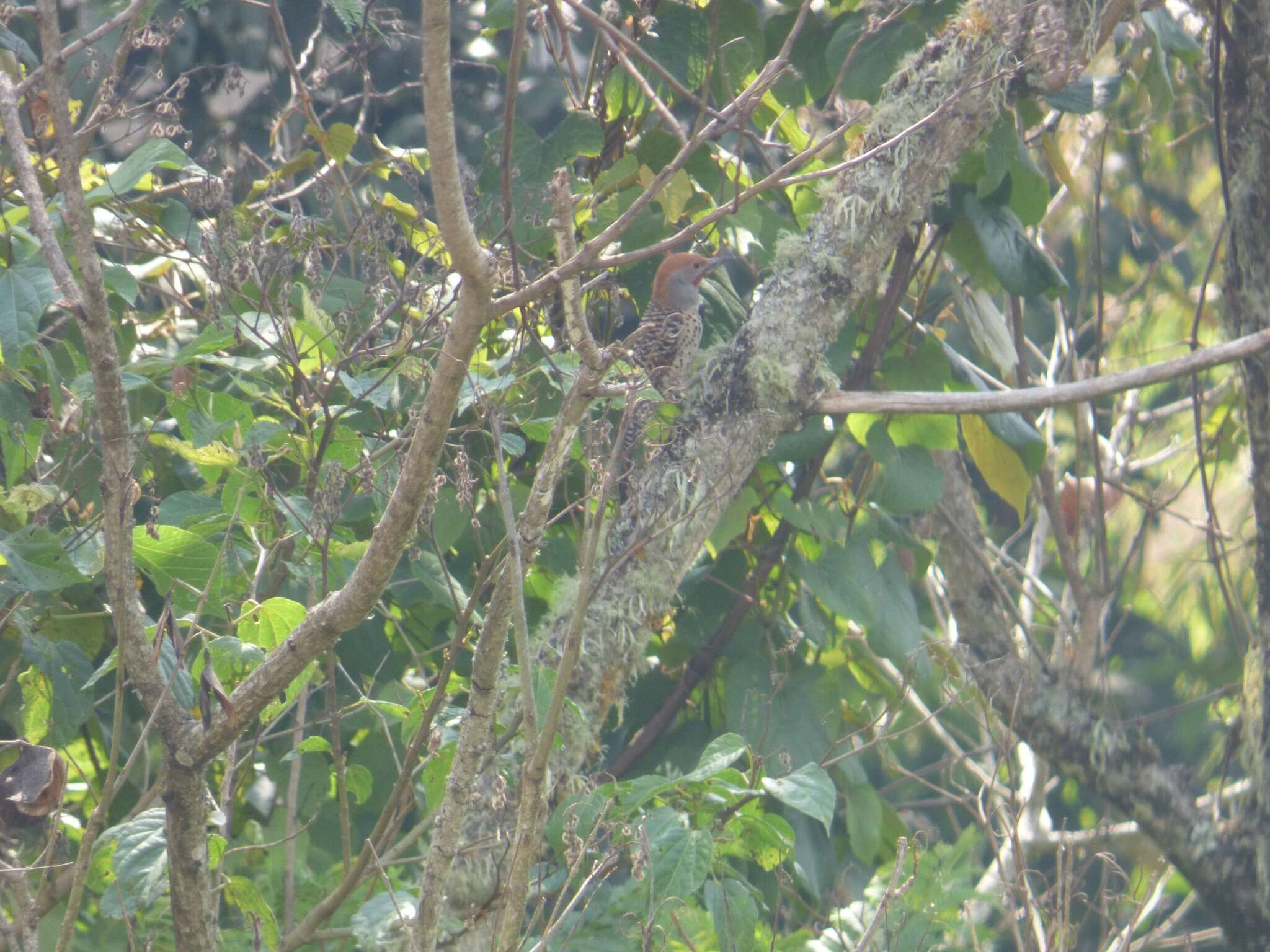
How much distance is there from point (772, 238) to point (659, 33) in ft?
2.10

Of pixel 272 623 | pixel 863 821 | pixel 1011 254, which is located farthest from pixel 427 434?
pixel 863 821

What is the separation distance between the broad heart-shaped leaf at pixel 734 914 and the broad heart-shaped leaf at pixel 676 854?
0.17 meters

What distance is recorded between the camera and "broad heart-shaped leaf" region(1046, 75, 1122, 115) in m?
3.04

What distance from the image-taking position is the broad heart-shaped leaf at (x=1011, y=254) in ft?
9.70

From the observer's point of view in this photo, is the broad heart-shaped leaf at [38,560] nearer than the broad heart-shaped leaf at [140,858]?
No

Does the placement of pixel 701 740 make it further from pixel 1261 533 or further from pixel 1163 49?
pixel 1163 49

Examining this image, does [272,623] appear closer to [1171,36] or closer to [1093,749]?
[1093,749]

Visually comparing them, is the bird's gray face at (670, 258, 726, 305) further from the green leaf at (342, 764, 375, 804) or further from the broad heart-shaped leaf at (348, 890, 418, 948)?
the broad heart-shaped leaf at (348, 890, 418, 948)

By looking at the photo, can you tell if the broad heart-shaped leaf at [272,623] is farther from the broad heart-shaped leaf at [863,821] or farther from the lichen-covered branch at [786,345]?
the broad heart-shaped leaf at [863,821]

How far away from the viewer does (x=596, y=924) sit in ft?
7.20

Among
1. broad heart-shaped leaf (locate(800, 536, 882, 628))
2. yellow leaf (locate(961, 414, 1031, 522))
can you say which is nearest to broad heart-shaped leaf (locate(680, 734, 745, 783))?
broad heart-shaped leaf (locate(800, 536, 882, 628))

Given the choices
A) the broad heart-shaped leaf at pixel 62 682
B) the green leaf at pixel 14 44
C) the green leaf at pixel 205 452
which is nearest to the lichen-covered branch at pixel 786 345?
the green leaf at pixel 205 452

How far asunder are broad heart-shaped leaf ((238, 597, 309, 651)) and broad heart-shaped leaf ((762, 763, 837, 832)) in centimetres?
80

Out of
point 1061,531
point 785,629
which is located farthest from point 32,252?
point 1061,531
